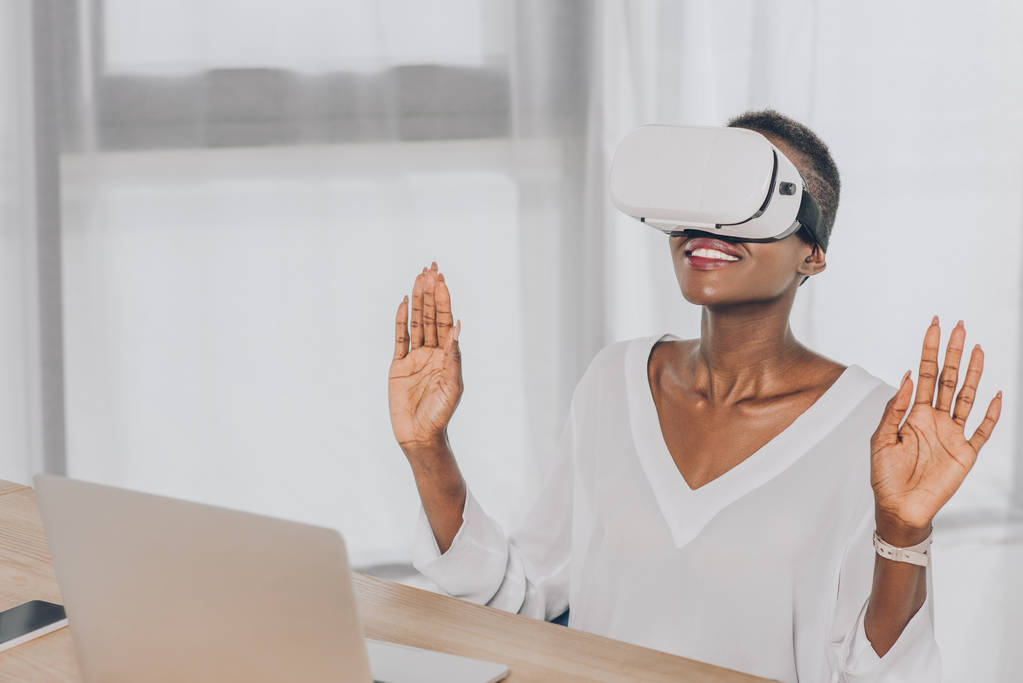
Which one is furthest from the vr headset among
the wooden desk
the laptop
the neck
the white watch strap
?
the laptop

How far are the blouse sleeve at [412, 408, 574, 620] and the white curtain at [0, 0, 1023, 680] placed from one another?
1205 millimetres

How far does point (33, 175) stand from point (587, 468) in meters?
1.67

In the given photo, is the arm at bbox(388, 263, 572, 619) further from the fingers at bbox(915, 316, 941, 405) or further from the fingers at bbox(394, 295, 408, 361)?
the fingers at bbox(915, 316, 941, 405)

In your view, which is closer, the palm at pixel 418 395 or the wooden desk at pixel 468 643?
the wooden desk at pixel 468 643

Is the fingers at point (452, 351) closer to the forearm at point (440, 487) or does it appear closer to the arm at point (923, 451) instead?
the forearm at point (440, 487)

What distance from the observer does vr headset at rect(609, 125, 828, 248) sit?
1.18 m

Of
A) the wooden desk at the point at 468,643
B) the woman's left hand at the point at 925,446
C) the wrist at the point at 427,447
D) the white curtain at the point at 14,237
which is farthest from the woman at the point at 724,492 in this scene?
the white curtain at the point at 14,237

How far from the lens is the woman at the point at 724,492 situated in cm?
127

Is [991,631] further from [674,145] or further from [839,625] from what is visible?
[674,145]

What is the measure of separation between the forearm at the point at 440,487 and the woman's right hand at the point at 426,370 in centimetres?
1

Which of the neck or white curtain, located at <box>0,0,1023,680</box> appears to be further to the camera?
white curtain, located at <box>0,0,1023,680</box>

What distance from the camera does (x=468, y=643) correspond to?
1.02 meters

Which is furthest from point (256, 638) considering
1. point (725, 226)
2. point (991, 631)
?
point (991, 631)

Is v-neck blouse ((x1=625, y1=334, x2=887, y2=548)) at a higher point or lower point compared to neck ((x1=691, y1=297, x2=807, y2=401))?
lower
